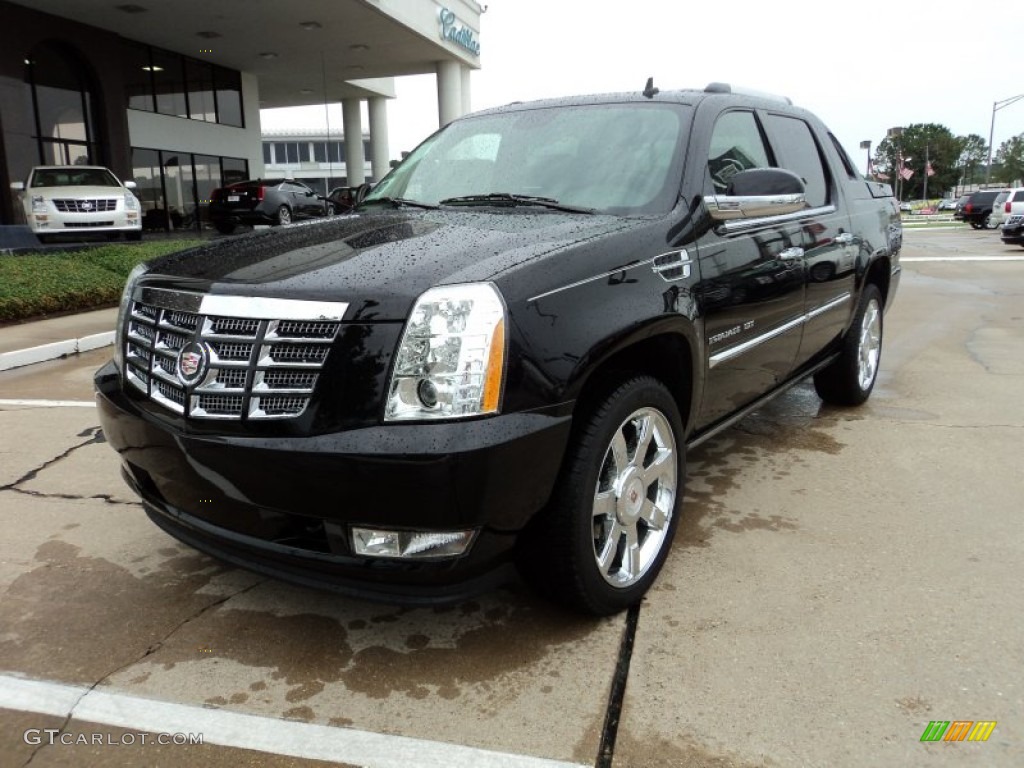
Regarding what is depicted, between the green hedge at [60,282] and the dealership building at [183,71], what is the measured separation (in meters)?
8.06

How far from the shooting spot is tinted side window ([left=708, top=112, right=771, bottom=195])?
10.8 feet

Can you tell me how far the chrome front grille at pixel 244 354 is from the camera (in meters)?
2.16

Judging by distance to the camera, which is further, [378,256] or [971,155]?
[971,155]

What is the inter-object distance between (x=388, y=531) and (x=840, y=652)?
56.4 inches

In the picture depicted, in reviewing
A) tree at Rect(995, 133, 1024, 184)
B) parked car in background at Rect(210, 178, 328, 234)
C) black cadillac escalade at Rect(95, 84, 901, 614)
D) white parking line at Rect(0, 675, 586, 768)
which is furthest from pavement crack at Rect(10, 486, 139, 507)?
tree at Rect(995, 133, 1024, 184)

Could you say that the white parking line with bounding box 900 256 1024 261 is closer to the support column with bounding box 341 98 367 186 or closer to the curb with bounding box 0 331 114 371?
the curb with bounding box 0 331 114 371

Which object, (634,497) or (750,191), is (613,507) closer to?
(634,497)

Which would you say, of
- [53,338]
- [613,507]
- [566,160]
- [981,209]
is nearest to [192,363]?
[613,507]

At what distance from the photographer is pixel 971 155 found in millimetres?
125125

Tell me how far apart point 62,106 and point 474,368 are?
70.3ft

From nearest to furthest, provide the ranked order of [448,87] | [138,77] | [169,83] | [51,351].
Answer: [51,351] < [138,77] < [169,83] < [448,87]

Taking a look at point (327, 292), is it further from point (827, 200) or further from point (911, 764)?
point (827, 200)

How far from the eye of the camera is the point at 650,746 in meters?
2.07

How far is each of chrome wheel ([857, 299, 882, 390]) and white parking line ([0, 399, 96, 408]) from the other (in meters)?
5.10
